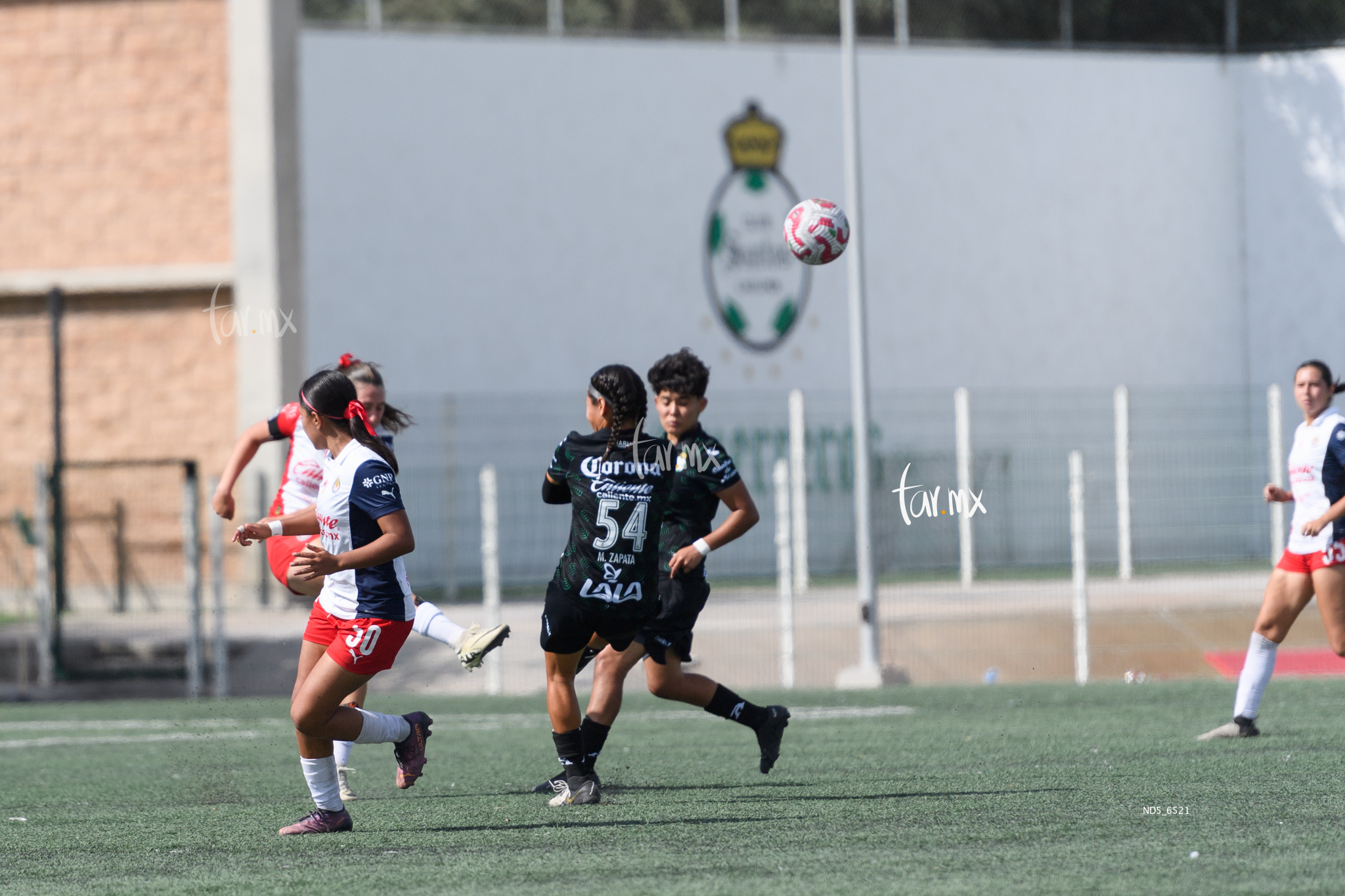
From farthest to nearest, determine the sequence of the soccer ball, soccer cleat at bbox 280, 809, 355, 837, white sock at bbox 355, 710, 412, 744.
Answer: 1. the soccer ball
2. white sock at bbox 355, 710, 412, 744
3. soccer cleat at bbox 280, 809, 355, 837

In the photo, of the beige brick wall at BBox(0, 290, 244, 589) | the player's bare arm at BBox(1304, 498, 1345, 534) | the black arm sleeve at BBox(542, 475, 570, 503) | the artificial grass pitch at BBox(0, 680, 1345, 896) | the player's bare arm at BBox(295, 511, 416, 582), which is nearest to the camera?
the artificial grass pitch at BBox(0, 680, 1345, 896)

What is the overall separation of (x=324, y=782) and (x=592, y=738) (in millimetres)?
1263

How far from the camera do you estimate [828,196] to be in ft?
69.2

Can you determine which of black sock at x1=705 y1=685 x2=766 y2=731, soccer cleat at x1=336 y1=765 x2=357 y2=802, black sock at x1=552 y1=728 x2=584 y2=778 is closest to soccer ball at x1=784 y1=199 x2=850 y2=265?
black sock at x1=705 y1=685 x2=766 y2=731

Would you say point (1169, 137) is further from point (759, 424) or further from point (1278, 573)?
point (1278, 573)

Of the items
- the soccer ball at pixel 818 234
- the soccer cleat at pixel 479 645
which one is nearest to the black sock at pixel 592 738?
the soccer cleat at pixel 479 645

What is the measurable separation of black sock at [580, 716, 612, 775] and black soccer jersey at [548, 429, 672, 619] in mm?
673

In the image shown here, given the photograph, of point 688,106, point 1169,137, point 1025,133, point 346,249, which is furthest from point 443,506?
point 1169,137

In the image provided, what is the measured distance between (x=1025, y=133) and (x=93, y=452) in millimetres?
14091

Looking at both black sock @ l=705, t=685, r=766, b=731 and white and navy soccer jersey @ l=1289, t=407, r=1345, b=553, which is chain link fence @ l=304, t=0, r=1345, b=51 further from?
black sock @ l=705, t=685, r=766, b=731

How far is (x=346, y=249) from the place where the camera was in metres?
19.2

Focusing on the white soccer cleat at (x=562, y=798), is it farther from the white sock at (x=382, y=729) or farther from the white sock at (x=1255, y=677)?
the white sock at (x=1255, y=677)

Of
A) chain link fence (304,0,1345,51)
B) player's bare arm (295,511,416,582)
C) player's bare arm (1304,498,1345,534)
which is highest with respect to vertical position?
chain link fence (304,0,1345,51)

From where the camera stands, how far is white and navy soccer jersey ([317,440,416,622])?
5484 millimetres
